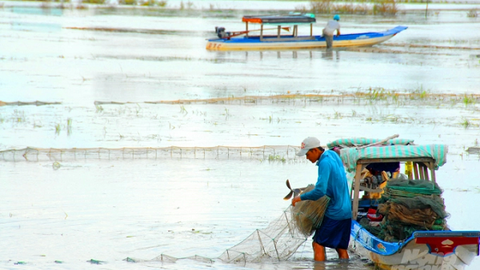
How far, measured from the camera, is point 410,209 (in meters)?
5.03

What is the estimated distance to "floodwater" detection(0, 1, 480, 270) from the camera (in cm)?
634

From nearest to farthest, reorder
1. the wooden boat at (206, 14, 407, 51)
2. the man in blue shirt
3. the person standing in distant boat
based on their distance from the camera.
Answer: the man in blue shirt < the wooden boat at (206, 14, 407, 51) < the person standing in distant boat

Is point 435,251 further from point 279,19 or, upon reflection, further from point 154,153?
point 279,19

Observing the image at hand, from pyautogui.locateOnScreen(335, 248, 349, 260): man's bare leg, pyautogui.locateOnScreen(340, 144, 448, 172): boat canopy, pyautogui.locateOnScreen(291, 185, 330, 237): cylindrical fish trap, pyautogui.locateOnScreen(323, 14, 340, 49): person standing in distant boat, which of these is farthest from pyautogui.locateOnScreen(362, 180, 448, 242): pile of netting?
pyautogui.locateOnScreen(323, 14, 340, 49): person standing in distant boat

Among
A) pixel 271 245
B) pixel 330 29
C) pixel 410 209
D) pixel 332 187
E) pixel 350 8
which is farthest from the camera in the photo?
pixel 350 8

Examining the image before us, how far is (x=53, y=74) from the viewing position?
1848cm

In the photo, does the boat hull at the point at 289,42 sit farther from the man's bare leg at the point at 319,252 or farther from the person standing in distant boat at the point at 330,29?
the man's bare leg at the point at 319,252

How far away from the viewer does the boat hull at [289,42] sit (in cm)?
2683

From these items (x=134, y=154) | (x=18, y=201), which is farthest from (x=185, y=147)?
(x=18, y=201)

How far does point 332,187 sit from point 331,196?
109 mm

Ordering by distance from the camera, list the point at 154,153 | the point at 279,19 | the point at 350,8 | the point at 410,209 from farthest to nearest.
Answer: the point at 350,8 < the point at 279,19 < the point at 154,153 < the point at 410,209

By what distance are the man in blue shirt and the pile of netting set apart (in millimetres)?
316

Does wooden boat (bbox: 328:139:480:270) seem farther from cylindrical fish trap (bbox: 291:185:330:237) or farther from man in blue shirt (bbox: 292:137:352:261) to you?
cylindrical fish trap (bbox: 291:185:330:237)

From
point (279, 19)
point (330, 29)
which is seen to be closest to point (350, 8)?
point (330, 29)
